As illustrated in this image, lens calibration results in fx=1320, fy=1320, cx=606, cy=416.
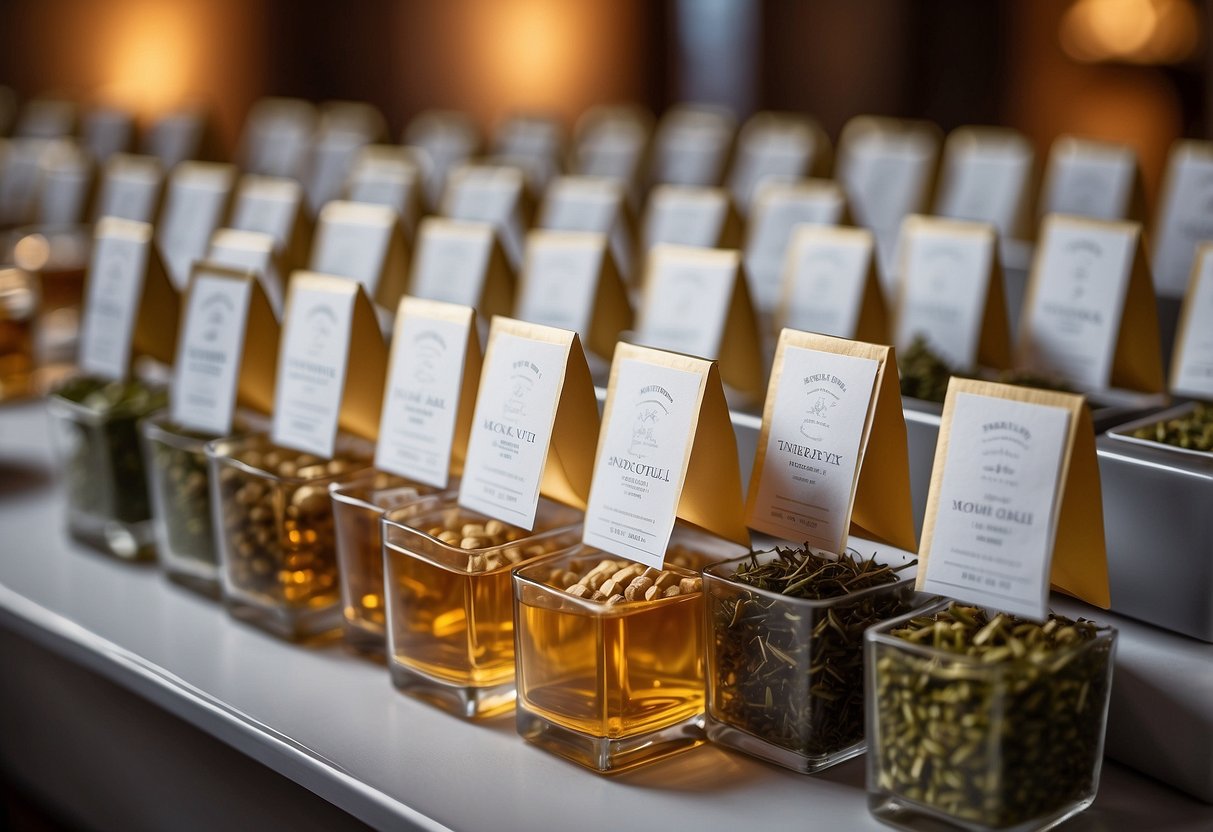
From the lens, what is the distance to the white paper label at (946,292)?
5.40ft

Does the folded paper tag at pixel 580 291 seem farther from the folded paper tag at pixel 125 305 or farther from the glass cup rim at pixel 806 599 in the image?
the glass cup rim at pixel 806 599

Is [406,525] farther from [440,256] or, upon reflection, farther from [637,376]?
[440,256]

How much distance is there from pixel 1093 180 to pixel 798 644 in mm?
1658

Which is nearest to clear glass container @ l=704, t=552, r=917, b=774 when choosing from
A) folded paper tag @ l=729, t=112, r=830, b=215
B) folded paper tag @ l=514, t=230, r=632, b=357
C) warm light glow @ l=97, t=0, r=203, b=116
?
folded paper tag @ l=514, t=230, r=632, b=357

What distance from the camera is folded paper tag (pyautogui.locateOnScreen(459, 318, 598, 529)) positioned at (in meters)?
1.24

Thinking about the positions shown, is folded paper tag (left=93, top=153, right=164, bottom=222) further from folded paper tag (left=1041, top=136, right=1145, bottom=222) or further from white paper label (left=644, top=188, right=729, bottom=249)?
folded paper tag (left=1041, top=136, right=1145, bottom=222)

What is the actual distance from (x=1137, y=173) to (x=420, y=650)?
1576 mm

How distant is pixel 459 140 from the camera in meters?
4.10

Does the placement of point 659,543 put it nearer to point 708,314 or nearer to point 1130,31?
point 708,314

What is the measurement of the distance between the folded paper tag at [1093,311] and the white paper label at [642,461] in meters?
0.58

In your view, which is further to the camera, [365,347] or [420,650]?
[365,347]

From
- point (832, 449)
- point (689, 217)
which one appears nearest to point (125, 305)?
point (689, 217)

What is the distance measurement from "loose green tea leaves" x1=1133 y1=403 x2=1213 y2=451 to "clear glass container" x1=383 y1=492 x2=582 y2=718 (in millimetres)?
549

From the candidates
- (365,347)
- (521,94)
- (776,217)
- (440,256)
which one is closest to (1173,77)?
(521,94)
